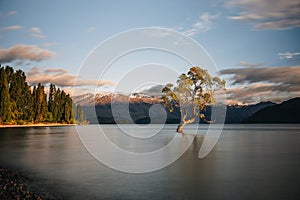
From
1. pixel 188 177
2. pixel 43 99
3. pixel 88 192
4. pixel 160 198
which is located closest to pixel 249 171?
pixel 188 177

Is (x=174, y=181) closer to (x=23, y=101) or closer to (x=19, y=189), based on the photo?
(x=19, y=189)

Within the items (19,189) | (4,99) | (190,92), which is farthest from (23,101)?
(19,189)

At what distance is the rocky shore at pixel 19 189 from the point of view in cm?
768

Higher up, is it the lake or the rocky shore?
the rocky shore

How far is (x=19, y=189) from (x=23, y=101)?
2788 inches

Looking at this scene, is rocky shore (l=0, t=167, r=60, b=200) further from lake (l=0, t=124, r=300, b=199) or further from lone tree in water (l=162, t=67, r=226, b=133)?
lone tree in water (l=162, t=67, r=226, b=133)

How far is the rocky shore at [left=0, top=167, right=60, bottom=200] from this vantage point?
7676mm

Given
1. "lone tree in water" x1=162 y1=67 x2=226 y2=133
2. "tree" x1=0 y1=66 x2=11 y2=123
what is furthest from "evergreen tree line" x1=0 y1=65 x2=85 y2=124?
"lone tree in water" x1=162 y1=67 x2=226 y2=133

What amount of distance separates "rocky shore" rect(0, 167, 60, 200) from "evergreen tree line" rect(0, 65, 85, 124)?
191ft

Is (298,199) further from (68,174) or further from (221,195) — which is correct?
(68,174)

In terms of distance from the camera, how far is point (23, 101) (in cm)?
7312

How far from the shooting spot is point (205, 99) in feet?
132

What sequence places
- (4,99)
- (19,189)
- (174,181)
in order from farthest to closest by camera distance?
(4,99) → (174,181) → (19,189)

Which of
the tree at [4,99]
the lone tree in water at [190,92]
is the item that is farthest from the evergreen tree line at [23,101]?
the lone tree in water at [190,92]
